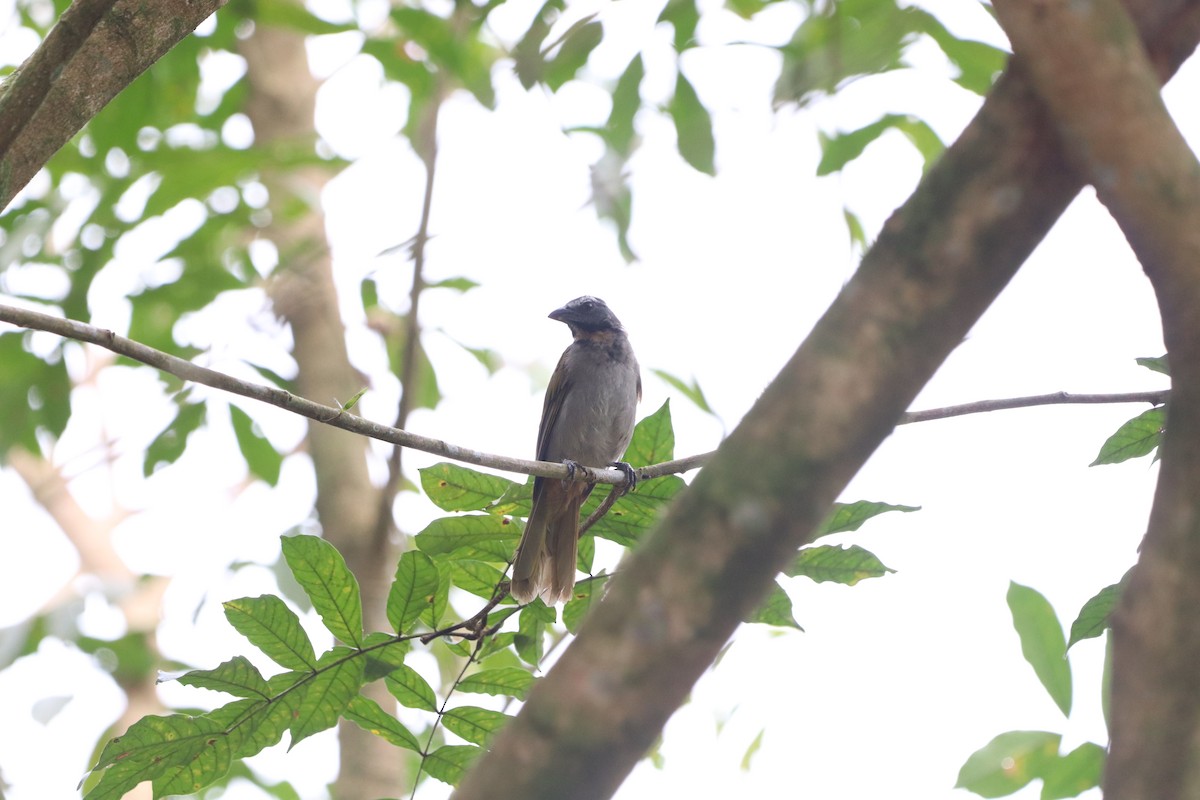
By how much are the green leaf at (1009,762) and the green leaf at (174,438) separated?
379 cm

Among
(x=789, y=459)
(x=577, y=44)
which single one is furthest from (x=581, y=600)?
(x=577, y=44)

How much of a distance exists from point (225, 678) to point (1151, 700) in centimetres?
198

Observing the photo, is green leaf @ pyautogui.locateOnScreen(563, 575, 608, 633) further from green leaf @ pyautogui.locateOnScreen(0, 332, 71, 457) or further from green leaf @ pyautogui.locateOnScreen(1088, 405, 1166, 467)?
green leaf @ pyautogui.locateOnScreen(0, 332, 71, 457)

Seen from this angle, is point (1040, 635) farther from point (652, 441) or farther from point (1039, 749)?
point (652, 441)

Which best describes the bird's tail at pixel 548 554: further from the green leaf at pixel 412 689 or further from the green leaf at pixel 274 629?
the green leaf at pixel 274 629

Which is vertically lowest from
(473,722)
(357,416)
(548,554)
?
(473,722)

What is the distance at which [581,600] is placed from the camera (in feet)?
9.80

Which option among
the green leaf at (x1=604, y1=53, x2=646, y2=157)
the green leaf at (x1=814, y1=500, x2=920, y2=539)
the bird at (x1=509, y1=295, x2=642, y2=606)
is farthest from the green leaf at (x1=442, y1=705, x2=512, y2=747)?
the bird at (x1=509, y1=295, x2=642, y2=606)

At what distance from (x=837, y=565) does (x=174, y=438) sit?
360cm

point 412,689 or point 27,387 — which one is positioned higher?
point 27,387

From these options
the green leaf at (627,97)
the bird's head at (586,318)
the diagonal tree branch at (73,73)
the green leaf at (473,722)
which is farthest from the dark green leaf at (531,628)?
the bird's head at (586,318)

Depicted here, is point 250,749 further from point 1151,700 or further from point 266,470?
point 266,470

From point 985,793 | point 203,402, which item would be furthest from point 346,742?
point 985,793

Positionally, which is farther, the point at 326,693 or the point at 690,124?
the point at 690,124
